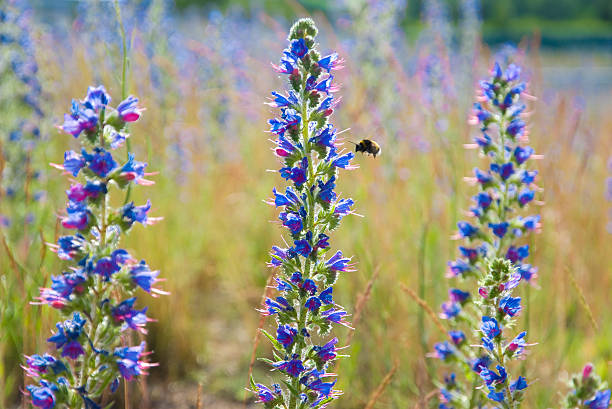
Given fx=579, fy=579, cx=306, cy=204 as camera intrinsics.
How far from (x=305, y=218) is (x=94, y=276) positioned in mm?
590

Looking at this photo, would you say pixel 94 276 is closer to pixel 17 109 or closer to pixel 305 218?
pixel 305 218

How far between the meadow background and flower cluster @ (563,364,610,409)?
0.90 feet

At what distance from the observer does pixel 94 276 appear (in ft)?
5.09

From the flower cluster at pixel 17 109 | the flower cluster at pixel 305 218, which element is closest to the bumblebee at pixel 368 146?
the flower cluster at pixel 305 218

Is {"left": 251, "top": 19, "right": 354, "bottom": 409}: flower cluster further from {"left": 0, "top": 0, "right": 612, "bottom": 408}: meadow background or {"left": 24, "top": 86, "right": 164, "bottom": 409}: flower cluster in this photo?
{"left": 0, "top": 0, "right": 612, "bottom": 408}: meadow background

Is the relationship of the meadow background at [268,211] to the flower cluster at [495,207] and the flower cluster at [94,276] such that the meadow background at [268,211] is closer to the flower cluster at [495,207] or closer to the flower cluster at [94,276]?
the flower cluster at [495,207]

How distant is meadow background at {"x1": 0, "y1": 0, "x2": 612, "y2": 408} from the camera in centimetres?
320

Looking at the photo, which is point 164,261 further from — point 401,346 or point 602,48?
point 602,48

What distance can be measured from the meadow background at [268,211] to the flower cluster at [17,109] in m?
0.02

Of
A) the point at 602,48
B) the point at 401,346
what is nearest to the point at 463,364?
the point at 401,346

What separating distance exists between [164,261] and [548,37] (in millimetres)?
52607

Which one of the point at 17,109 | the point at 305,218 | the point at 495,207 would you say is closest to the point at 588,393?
the point at 495,207

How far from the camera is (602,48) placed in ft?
154

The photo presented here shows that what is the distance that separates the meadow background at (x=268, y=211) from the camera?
320cm
